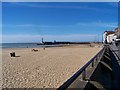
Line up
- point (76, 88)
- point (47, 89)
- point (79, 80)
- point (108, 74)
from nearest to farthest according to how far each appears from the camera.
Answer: point (76, 88)
point (79, 80)
point (47, 89)
point (108, 74)

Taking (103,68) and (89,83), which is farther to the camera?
(103,68)

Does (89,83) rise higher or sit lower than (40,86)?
higher

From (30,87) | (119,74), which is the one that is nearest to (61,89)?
(30,87)

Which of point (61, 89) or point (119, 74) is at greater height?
point (61, 89)

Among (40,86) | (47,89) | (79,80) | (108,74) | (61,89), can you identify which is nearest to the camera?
(61,89)

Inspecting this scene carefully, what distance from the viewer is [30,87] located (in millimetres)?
9898

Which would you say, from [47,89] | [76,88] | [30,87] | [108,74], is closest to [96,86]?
[76,88]

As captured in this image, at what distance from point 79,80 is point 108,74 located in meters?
6.19

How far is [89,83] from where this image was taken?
5.30 metres

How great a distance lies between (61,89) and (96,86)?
2.47 metres

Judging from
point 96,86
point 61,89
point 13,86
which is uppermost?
point 61,89

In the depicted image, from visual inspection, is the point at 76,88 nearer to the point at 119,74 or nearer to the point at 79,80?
the point at 79,80

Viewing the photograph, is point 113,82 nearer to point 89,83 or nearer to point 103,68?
point 103,68

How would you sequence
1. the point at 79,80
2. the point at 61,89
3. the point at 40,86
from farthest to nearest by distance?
the point at 40,86 < the point at 79,80 < the point at 61,89
